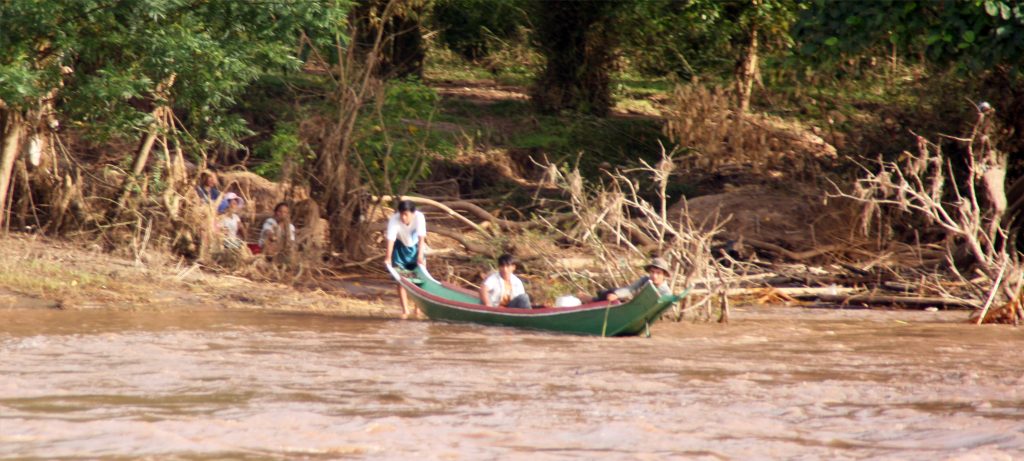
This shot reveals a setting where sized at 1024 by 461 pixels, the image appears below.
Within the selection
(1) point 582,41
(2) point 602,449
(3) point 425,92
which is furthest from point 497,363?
(1) point 582,41

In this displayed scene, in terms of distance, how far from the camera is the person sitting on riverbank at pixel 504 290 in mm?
13227

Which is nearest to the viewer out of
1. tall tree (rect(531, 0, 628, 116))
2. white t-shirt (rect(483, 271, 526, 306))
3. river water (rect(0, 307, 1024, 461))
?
river water (rect(0, 307, 1024, 461))

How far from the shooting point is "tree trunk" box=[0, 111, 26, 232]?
14922 millimetres

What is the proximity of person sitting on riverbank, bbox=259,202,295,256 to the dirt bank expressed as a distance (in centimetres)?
67

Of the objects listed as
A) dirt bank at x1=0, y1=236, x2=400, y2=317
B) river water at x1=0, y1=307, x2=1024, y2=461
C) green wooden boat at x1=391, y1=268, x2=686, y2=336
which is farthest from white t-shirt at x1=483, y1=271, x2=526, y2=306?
Result: dirt bank at x1=0, y1=236, x2=400, y2=317

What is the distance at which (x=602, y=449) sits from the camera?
7336 millimetres

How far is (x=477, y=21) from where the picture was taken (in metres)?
24.5

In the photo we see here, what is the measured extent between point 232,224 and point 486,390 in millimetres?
7793

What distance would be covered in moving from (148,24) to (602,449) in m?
8.45

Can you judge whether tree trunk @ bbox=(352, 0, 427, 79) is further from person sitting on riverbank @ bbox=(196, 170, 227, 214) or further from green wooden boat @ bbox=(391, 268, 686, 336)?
green wooden boat @ bbox=(391, 268, 686, 336)

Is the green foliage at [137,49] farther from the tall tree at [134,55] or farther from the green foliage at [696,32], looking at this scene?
the green foliage at [696,32]

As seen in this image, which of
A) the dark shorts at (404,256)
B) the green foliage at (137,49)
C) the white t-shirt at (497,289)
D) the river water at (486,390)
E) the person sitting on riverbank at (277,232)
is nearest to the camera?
the river water at (486,390)

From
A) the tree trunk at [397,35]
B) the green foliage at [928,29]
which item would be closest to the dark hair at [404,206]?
the green foliage at [928,29]

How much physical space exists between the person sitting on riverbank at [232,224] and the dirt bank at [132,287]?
0.58m
